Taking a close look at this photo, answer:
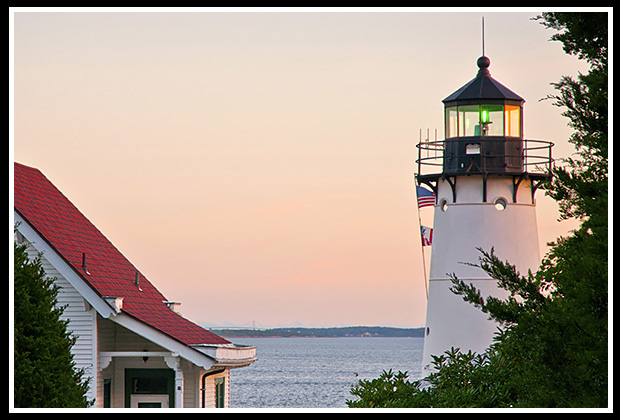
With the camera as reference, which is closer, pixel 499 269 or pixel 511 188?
pixel 499 269

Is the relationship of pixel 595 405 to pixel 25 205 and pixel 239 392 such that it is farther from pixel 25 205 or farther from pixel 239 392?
pixel 239 392

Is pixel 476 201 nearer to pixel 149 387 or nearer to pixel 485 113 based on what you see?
pixel 485 113

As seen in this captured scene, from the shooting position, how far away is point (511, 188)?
2161cm

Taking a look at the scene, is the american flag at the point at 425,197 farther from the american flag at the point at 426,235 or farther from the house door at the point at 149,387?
the house door at the point at 149,387

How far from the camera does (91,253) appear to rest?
55.0 ft

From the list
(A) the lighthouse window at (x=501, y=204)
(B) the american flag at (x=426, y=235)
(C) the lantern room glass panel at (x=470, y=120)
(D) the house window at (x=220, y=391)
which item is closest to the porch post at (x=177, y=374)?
(D) the house window at (x=220, y=391)

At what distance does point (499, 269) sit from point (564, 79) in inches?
61.4

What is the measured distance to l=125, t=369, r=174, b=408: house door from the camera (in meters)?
15.7

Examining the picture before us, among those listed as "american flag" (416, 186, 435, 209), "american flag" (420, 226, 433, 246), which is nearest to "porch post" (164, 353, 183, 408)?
"american flag" (420, 226, 433, 246)

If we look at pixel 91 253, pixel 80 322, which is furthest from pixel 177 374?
A: pixel 91 253

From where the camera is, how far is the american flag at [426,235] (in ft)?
72.9
